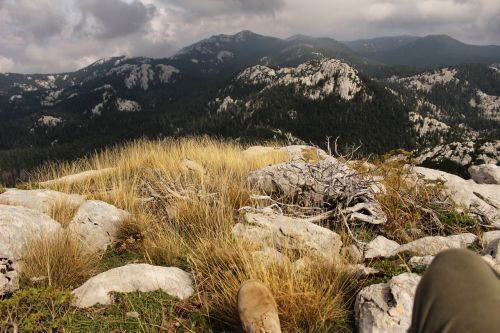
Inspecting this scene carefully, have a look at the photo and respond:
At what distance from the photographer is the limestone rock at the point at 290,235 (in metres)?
5.21

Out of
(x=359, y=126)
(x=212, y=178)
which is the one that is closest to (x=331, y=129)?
(x=359, y=126)

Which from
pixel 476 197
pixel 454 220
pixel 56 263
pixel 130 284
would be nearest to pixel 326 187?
pixel 454 220

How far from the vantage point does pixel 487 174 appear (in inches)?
470

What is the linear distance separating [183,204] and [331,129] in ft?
655

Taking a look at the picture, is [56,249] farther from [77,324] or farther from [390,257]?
[390,257]

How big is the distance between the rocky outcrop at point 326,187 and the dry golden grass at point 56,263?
379 cm

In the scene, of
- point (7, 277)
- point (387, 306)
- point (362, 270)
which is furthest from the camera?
point (7, 277)

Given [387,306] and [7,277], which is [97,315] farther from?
[387,306]

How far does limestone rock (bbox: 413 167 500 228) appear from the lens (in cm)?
717

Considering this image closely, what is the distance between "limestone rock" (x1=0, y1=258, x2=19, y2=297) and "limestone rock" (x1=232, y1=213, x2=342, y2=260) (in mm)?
2999

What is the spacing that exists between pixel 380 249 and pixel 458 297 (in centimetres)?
406

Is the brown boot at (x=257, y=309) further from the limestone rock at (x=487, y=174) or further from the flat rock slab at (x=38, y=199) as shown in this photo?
the limestone rock at (x=487, y=174)

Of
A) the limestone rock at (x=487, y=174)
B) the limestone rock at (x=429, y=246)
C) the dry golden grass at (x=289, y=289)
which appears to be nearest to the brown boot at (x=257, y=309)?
the dry golden grass at (x=289, y=289)

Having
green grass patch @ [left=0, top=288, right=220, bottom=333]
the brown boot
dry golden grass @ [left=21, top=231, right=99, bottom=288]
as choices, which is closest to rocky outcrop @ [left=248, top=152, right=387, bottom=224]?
the brown boot
